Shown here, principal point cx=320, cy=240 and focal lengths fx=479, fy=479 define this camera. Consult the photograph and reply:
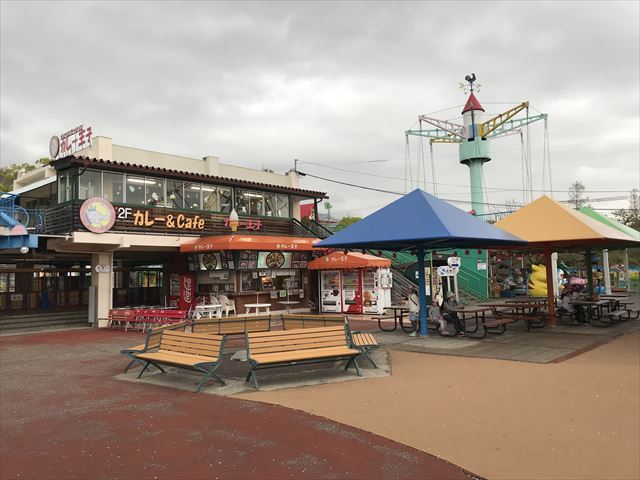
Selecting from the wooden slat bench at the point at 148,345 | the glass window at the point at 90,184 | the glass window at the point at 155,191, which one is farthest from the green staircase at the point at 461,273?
the wooden slat bench at the point at 148,345

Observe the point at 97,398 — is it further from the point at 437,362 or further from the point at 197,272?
the point at 197,272

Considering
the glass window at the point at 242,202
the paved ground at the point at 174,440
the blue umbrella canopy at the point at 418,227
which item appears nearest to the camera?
the paved ground at the point at 174,440

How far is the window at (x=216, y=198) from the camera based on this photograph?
21922 millimetres

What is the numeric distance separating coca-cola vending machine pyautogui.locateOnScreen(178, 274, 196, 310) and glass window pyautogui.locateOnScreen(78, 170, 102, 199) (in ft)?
17.1

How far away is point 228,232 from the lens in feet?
71.6

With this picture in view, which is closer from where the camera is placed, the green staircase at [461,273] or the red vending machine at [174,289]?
the red vending machine at [174,289]

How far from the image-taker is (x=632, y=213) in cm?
3872

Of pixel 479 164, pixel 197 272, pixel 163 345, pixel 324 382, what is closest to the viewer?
pixel 324 382

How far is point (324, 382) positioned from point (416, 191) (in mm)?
6254

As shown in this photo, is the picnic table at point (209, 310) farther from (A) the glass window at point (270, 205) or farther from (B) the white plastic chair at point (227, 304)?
(A) the glass window at point (270, 205)

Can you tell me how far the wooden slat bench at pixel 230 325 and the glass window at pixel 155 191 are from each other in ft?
32.9

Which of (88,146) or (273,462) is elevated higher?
(88,146)

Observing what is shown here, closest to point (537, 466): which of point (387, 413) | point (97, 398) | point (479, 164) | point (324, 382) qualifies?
point (387, 413)

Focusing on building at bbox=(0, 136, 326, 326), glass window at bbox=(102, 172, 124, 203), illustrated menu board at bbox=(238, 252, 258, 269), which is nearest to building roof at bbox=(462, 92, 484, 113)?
building at bbox=(0, 136, 326, 326)
